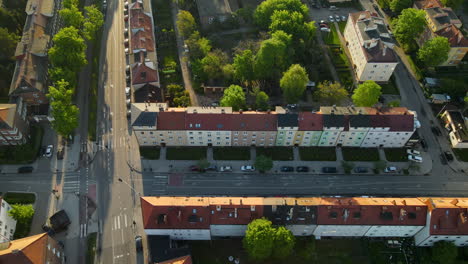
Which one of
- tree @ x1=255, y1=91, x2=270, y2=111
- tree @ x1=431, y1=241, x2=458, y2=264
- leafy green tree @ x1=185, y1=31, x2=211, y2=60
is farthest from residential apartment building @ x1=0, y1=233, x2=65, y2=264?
tree @ x1=431, y1=241, x2=458, y2=264

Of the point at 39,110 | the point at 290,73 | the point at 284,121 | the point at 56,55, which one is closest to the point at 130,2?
the point at 56,55

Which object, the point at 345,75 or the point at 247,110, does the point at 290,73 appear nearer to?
the point at 247,110

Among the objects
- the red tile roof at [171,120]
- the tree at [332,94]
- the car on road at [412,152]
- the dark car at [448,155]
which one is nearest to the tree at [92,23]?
the red tile roof at [171,120]

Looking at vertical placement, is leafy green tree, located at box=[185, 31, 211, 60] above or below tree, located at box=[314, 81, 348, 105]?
above

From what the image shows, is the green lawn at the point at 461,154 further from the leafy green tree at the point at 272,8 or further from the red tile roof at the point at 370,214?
the leafy green tree at the point at 272,8

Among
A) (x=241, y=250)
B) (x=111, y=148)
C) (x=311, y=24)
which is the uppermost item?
(x=311, y=24)

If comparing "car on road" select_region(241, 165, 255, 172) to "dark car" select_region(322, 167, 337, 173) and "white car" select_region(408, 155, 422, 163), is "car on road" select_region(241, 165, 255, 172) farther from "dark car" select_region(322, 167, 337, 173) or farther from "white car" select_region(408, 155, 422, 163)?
"white car" select_region(408, 155, 422, 163)

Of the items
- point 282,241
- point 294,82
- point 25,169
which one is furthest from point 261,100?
point 25,169
